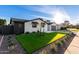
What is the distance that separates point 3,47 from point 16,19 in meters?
0.92

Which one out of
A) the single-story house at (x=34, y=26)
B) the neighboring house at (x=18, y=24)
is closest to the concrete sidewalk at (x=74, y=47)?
the single-story house at (x=34, y=26)

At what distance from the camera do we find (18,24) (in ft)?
13.7

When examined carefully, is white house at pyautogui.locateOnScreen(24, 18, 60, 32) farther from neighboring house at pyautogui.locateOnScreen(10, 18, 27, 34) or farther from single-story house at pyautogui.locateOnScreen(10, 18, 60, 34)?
neighboring house at pyautogui.locateOnScreen(10, 18, 27, 34)

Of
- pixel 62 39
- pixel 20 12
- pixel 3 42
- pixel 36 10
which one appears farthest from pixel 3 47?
pixel 62 39

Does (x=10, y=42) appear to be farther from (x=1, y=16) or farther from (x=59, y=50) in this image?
(x=59, y=50)

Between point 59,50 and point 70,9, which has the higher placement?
point 70,9

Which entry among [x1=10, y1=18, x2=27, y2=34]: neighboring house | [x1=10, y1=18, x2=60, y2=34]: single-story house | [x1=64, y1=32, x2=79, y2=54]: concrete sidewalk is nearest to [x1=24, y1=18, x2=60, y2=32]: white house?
[x1=10, y1=18, x2=60, y2=34]: single-story house

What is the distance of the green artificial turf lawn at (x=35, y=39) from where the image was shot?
4.09 meters

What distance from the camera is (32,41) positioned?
4.13m

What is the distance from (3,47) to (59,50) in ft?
5.45

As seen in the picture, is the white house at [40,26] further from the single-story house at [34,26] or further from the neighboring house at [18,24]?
the neighboring house at [18,24]
